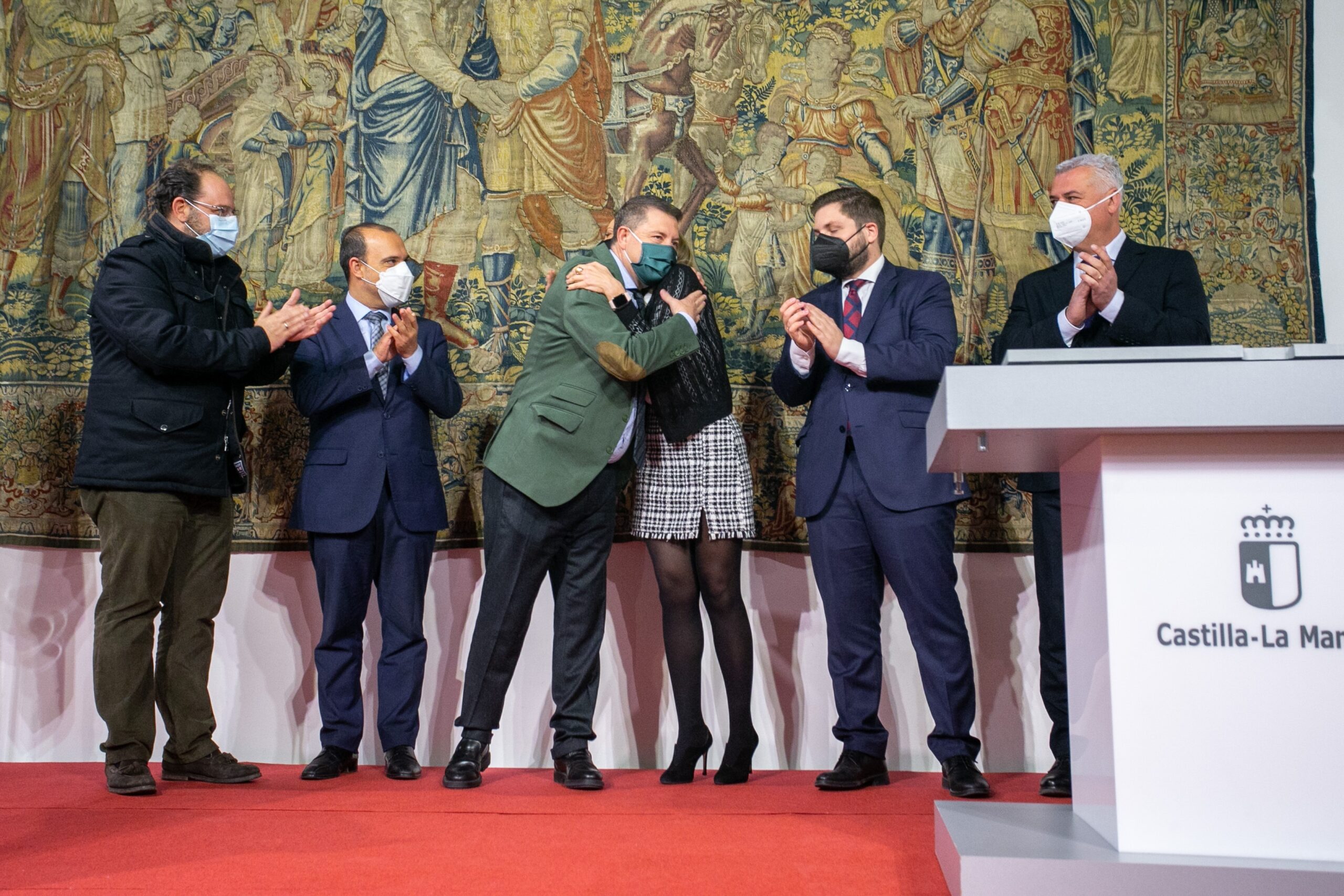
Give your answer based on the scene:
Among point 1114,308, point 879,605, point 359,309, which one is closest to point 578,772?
point 879,605

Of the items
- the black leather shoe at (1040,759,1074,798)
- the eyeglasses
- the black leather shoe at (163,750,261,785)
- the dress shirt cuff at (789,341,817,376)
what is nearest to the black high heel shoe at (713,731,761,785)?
the black leather shoe at (1040,759,1074,798)

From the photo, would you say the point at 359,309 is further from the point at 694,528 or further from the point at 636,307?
the point at 694,528

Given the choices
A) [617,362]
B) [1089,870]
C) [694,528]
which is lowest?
[1089,870]

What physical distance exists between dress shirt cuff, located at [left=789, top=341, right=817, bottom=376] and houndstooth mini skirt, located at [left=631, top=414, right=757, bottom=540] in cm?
32

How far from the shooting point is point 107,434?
3.70 meters

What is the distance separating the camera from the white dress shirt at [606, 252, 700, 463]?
12.7ft

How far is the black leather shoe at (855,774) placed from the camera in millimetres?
3656

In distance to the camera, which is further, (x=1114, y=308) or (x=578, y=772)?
(x=578, y=772)

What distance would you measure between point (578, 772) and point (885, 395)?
156cm

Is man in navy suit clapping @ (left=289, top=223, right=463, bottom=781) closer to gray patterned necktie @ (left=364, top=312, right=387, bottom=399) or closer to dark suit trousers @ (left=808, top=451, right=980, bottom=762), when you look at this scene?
gray patterned necktie @ (left=364, top=312, right=387, bottom=399)

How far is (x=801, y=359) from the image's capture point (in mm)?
3938

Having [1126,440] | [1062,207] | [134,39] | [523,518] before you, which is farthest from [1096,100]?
[134,39]

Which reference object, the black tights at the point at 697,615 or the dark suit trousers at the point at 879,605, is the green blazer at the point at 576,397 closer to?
the black tights at the point at 697,615

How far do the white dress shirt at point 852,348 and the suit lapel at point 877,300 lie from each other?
0.01m
